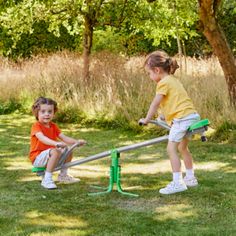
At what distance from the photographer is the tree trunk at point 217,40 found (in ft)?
29.7

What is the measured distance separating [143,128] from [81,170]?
3031 mm

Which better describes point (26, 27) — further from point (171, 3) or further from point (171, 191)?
point (171, 191)

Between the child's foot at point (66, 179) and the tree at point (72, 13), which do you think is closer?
the child's foot at point (66, 179)

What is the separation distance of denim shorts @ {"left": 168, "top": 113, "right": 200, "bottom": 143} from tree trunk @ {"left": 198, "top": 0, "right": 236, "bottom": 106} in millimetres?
3963

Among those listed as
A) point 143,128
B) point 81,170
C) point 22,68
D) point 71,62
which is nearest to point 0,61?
point 22,68

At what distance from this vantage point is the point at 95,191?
17.7 feet

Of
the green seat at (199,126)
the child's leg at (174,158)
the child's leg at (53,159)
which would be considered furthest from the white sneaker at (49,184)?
→ the green seat at (199,126)

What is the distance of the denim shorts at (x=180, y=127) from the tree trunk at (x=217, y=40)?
396cm

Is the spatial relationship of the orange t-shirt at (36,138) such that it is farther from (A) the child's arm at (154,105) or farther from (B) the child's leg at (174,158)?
(B) the child's leg at (174,158)

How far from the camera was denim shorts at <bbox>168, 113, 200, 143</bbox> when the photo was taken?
5.22 m

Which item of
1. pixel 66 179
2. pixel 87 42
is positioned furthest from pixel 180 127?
pixel 87 42

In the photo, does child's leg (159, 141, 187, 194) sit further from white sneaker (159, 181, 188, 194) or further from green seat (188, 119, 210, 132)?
green seat (188, 119, 210, 132)

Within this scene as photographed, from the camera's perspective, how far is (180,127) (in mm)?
5223

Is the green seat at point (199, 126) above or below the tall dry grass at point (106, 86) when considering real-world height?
below
